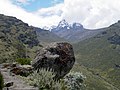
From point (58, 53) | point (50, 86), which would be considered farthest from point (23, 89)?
point (58, 53)

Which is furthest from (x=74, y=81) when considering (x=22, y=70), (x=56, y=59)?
(x=22, y=70)

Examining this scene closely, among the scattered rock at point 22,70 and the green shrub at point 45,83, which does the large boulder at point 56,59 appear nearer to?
the scattered rock at point 22,70

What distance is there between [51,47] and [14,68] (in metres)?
4.14

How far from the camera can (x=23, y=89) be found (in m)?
18.1

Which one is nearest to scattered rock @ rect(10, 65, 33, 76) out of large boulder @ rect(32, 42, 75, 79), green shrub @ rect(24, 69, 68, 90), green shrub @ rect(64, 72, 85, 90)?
large boulder @ rect(32, 42, 75, 79)

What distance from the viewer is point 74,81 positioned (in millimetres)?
25562

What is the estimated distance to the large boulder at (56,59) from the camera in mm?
26516

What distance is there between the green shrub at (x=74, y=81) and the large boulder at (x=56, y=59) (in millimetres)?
1250

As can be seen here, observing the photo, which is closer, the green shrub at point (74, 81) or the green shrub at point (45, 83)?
the green shrub at point (45, 83)

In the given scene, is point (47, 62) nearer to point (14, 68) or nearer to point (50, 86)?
point (14, 68)

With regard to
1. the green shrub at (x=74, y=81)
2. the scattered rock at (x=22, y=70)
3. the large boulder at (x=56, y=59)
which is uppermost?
Answer: the large boulder at (x=56, y=59)

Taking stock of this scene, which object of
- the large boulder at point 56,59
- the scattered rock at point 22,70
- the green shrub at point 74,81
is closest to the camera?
the green shrub at point 74,81

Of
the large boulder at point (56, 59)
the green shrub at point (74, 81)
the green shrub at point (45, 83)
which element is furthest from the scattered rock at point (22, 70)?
the green shrub at point (45, 83)

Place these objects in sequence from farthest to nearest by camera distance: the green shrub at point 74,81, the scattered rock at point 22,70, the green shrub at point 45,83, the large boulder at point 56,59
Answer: the scattered rock at point 22,70 → the large boulder at point 56,59 → the green shrub at point 74,81 → the green shrub at point 45,83
